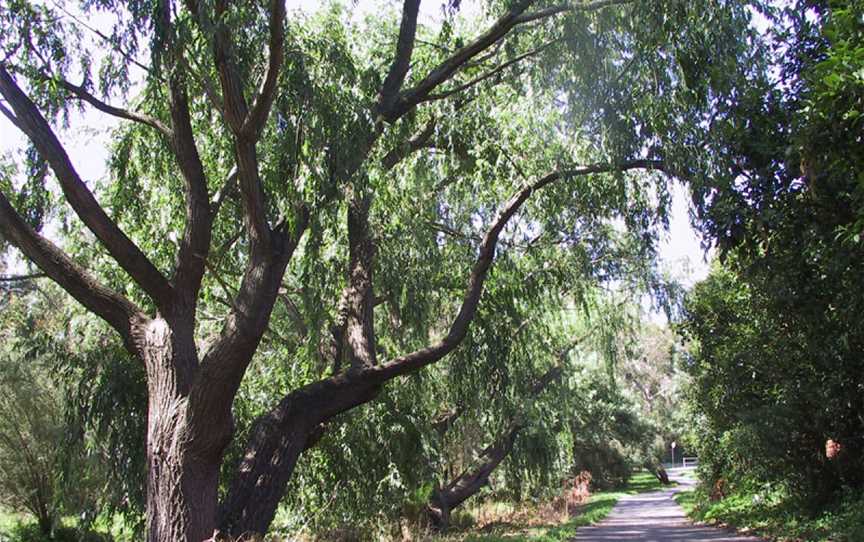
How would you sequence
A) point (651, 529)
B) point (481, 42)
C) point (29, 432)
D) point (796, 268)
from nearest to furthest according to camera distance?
point (796, 268) → point (481, 42) → point (651, 529) → point (29, 432)

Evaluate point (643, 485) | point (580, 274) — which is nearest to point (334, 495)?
point (580, 274)

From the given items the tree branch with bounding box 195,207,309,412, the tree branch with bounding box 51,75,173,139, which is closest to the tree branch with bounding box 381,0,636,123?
the tree branch with bounding box 195,207,309,412

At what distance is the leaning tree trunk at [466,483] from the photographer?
17.1 m

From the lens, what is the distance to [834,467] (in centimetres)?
1251

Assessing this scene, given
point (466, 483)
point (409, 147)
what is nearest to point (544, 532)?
point (466, 483)

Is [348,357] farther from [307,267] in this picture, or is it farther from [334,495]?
[307,267]

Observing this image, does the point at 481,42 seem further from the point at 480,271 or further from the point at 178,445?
the point at 178,445

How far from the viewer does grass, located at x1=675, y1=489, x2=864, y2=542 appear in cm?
1037

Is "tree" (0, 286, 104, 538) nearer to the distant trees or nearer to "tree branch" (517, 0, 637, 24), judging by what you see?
"tree branch" (517, 0, 637, 24)

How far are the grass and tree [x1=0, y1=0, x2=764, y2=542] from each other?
16.0ft

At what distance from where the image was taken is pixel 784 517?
13.3 meters

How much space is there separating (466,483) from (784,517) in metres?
7.67

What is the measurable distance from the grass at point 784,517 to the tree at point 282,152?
487cm

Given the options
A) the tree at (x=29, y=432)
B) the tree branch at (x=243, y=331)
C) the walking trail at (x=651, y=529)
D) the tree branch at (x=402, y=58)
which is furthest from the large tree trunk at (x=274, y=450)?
the tree at (x=29, y=432)
